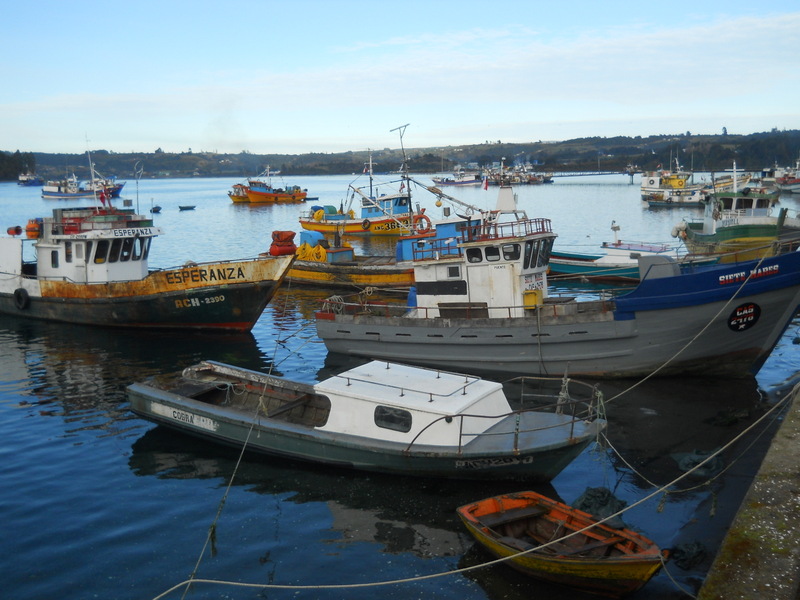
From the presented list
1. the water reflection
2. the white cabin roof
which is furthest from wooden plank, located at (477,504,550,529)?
the white cabin roof

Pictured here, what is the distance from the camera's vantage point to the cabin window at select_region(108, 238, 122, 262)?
27.0 meters

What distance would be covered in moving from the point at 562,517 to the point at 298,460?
19.3 ft

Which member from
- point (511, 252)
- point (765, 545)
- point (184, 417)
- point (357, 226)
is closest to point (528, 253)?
point (511, 252)

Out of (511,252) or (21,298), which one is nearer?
(511,252)

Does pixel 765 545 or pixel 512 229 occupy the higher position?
pixel 512 229

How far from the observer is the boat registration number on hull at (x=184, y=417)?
584 inches

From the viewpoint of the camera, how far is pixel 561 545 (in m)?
10.1

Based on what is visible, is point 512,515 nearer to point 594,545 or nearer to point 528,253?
point 594,545

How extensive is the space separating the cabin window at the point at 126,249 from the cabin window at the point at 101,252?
598 millimetres

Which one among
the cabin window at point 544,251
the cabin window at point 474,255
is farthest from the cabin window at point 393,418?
the cabin window at point 544,251

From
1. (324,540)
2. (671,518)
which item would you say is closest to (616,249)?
(671,518)

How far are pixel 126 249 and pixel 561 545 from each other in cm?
2282

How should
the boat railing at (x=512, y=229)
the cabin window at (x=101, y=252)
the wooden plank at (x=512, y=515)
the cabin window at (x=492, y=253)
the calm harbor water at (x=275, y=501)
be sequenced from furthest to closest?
the cabin window at (x=101, y=252) < the cabin window at (x=492, y=253) < the boat railing at (x=512, y=229) < the wooden plank at (x=512, y=515) < the calm harbor water at (x=275, y=501)

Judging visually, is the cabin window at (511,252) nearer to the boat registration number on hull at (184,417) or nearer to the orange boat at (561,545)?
the boat registration number on hull at (184,417)
